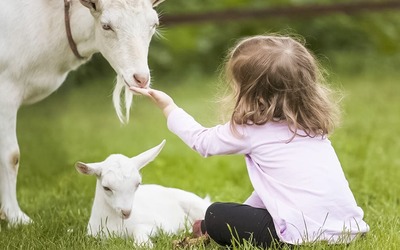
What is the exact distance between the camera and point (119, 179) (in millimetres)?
3285

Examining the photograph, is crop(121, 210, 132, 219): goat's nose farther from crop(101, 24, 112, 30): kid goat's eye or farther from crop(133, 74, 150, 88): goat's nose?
crop(101, 24, 112, 30): kid goat's eye

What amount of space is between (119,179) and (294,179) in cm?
69

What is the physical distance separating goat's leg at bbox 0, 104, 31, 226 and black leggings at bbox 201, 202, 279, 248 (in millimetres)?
1164

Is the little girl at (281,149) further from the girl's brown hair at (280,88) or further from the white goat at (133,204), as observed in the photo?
the white goat at (133,204)

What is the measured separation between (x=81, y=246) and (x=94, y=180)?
Result: 170cm

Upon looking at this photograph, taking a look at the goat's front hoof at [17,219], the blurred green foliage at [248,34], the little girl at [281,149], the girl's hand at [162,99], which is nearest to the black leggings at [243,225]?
the little girl at [281,149]

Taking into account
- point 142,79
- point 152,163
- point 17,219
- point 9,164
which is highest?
point 142,79

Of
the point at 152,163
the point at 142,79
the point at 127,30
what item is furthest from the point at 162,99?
the point at 152,163

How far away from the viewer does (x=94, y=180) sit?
16.5ft

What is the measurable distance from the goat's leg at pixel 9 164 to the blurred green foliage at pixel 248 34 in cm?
619

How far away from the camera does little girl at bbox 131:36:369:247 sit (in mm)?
3119

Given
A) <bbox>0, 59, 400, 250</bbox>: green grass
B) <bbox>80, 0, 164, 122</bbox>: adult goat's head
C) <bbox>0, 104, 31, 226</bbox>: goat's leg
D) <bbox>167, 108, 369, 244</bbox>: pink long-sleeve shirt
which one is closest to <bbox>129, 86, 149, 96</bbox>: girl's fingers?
<bbox>80, 0, 164, 122</bbox>: adult goat's head

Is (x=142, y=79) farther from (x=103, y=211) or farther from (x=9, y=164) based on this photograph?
(x=9, y=164)

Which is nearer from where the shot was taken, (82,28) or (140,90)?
(140,90)
